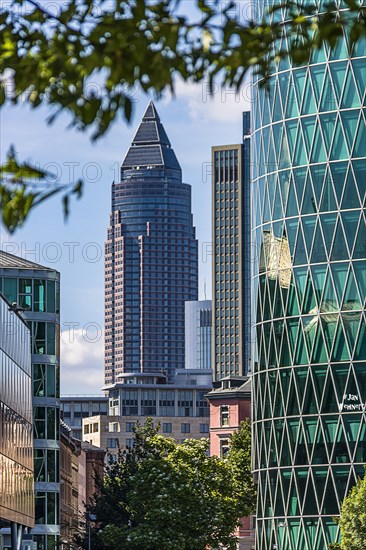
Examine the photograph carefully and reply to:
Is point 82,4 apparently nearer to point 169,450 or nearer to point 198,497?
point 198,497

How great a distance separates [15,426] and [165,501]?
86.2ft

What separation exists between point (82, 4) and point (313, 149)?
93.4 meters

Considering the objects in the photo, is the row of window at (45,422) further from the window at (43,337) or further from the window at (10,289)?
the window at (10,289)

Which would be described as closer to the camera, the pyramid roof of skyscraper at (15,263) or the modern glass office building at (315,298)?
the pyramid roof of skyscraper at (15,263)

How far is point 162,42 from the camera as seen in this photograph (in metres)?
11.0

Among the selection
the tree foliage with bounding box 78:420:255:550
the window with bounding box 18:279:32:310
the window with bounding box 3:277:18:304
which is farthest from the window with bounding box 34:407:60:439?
the window with bounding box 3:277:18:304

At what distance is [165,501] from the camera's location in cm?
8712

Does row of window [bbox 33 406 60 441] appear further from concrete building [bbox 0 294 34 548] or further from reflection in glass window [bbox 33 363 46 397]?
concrete building [bbox 0 294 34 548]

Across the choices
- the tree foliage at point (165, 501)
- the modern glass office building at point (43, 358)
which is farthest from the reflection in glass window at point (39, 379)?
the tree foliage at point (165, 501)

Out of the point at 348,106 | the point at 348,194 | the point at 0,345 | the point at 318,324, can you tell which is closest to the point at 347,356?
the point at 318,324

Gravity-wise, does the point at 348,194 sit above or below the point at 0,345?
above

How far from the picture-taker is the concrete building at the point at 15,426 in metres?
58.0

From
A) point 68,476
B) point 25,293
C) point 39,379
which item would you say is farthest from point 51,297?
point 68,476

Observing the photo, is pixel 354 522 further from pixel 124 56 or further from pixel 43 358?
pixel 124 56
